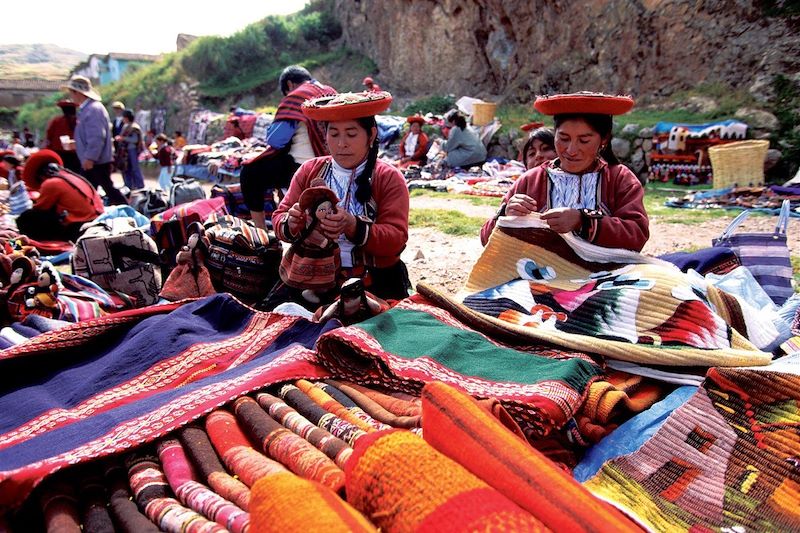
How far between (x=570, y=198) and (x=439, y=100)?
18.3m

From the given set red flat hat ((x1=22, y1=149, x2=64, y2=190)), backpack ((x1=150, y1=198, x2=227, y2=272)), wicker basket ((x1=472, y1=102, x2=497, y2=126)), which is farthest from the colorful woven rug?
wicker basket ((x1=472, y1=102, x2=497, y2=126))

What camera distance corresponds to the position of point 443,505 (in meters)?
0.86

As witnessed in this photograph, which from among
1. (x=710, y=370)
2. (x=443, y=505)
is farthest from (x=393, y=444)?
(x=710, y=370)

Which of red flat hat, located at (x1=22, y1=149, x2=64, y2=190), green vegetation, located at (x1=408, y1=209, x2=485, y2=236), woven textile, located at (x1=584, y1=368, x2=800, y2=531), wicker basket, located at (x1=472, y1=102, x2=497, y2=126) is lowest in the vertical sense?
green vegetation, located at (x1=408, y1=209, x2=485, y2=236)

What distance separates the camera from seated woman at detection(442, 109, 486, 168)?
1220cm

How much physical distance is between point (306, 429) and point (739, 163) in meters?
9.62

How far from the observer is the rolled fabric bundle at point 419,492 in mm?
818

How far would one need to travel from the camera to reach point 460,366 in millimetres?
1756

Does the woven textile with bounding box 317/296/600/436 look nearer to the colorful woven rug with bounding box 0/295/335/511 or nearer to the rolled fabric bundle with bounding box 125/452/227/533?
the colorful woven rug with bounding box 0/295/335/511

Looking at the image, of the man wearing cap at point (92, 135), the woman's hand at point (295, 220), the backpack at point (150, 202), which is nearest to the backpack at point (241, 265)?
the woman's hand at point (295, 220)

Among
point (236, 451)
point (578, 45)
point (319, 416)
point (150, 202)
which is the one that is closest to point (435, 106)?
point (578, 45)

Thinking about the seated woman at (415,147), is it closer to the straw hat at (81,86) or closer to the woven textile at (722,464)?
the straw hat at (81,86)

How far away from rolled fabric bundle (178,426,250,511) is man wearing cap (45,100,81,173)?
8356 millimetres

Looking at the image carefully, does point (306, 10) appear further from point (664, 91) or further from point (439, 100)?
point (664, 91)
